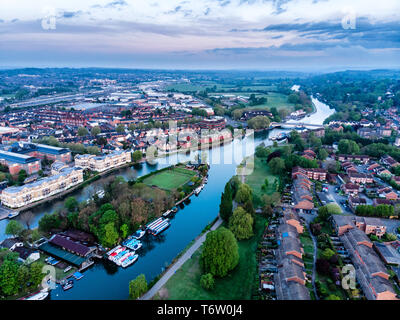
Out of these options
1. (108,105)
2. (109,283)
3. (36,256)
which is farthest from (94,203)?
(108,105)

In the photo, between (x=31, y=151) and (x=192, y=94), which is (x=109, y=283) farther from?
(x=192, y=94)

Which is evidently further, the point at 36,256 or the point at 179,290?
the point at 36,256

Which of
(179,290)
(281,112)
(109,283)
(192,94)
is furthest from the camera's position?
(192,94)

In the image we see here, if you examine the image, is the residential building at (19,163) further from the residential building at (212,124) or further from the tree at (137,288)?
the residential building at (212,124)

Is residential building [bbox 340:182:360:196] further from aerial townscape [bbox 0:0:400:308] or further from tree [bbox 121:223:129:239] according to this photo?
tree [bbox 121:223:129:239]

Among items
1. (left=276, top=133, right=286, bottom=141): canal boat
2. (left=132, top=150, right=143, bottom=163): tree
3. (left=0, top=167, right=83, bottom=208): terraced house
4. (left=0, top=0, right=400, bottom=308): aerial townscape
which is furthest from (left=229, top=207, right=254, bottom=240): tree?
(left=276, top=133, right=286, bottom=141): canal boat

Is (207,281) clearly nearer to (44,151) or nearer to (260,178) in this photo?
(260,178)

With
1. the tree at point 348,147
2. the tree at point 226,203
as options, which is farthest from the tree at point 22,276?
the tree at point 348,147
